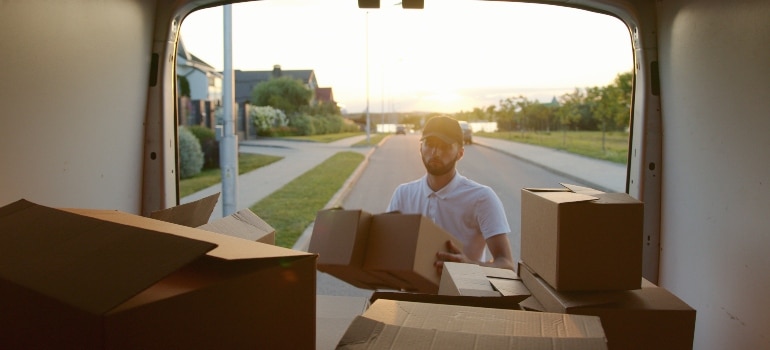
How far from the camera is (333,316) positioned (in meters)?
2.65

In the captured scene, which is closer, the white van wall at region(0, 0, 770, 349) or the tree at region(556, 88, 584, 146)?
the white van wall at region(0, 0, 770, 349)

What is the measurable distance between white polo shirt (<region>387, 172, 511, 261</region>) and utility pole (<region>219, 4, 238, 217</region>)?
19.0 ft

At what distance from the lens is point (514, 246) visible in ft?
32.2

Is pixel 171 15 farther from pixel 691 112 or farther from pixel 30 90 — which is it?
pixel 691 112

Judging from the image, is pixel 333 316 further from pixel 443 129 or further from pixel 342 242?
pixel 443 129

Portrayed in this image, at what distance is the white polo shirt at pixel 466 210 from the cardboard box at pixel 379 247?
3.58 feet

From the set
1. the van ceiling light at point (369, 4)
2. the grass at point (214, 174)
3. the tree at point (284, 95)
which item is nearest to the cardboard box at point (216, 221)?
the van ceiling light at point (369, 4)

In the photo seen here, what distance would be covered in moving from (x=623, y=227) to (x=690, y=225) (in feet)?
3.73

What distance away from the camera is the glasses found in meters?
4.28

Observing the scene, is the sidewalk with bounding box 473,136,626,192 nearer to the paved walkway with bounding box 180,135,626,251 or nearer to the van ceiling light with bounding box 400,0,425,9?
the paved walkway with bounding box 180,135,626,251

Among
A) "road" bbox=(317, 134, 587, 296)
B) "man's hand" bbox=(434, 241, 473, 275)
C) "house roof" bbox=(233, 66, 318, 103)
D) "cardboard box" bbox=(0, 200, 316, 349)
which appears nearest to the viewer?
"cardboard box" bbox=(0, 200, 316, 349)

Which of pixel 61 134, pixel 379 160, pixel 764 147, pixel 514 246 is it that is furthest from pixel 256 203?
pixel 379 160

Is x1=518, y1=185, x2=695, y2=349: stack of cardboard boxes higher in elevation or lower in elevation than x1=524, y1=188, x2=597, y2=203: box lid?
lower

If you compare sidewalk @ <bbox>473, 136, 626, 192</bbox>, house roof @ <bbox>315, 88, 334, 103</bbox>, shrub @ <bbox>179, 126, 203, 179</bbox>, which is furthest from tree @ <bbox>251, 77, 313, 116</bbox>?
shrub @ <bbox>179, 126, 203, 179</bbox>
